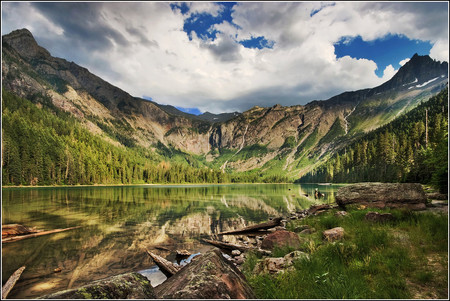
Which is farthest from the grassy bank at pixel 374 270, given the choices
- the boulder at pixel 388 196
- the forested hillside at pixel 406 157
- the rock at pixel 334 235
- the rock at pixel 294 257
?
the forested hillside at pixel 406 157

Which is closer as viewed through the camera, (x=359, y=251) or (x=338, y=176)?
(x=359, y=251)

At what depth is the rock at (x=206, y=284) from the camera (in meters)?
6.09

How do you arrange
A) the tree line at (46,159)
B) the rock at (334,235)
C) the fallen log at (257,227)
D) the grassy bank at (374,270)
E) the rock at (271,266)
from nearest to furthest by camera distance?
the grassy bank at (374,270) → the rock at (271,266) → the rock at (334,235) → the fallen log at (257,227) → the tree line at (46,159)

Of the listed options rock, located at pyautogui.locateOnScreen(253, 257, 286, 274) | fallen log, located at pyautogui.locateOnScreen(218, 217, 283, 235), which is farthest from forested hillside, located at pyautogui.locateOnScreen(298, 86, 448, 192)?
rock, located at pyautogui.locateOnScreen(253, 257, 286, 274)

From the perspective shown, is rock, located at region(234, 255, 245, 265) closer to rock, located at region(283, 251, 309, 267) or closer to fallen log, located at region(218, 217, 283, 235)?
rock, located at region(283, 251, 309, 267)

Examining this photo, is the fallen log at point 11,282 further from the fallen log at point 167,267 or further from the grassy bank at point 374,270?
the grassy bank at point 374,270

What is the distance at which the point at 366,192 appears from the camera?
21453 mm

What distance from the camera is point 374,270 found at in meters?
8.75

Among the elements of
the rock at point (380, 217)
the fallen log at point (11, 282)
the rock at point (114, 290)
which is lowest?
the fallen log at point (11, 282)

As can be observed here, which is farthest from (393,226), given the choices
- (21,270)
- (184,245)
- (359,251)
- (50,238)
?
(50,238)

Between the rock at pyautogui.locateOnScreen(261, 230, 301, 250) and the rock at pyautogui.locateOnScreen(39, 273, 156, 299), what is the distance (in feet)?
31.5

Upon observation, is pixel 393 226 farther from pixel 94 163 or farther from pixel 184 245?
pixel 94 163

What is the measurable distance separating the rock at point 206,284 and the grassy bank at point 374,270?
169 centimetres

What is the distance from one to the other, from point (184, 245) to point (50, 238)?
12041 mm
